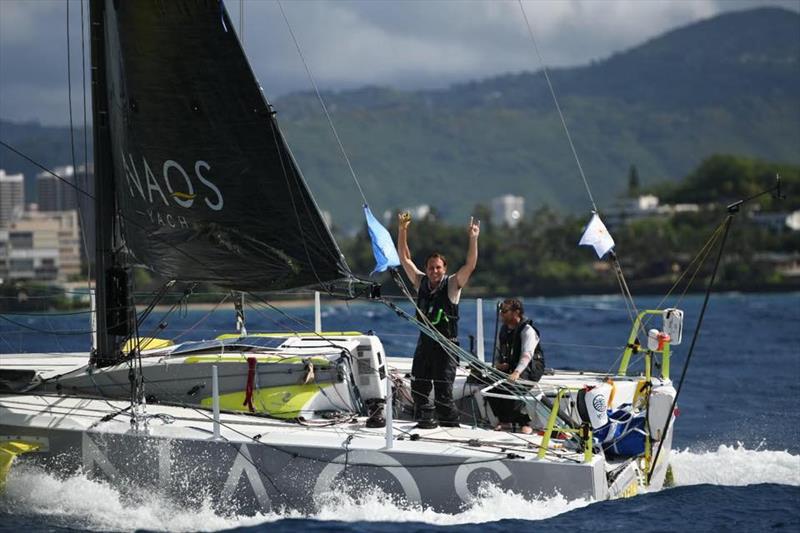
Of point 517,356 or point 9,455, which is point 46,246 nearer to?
point 9,455

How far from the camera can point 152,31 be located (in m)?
10.2

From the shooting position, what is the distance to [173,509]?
9.69 metres

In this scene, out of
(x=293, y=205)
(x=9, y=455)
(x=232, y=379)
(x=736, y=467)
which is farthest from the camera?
(x=736, y=467)

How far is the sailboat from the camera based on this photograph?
9.49 m

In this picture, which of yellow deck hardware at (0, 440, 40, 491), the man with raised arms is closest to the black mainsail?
the man with raised arms

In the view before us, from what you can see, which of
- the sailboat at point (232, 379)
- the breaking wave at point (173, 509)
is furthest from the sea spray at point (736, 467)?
the breaking wave at point (173, 509)

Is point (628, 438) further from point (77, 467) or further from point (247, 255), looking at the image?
point (77, 467)

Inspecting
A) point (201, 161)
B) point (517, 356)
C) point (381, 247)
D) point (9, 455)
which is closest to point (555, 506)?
point (517, 356)

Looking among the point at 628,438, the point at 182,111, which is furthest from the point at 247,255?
the point at 628,438

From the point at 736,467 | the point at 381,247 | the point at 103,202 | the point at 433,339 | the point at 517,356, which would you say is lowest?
the point at 736,467

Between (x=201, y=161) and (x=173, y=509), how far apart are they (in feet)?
9.50

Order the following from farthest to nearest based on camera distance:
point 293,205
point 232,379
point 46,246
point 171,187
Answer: point 46,246 < point 232,379 < point 171,187 < point 293,205

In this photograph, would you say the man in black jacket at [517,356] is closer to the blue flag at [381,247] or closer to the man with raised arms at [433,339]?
the man with raised arms at [433,339]

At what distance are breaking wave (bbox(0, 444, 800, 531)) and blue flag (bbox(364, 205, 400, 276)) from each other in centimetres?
189
